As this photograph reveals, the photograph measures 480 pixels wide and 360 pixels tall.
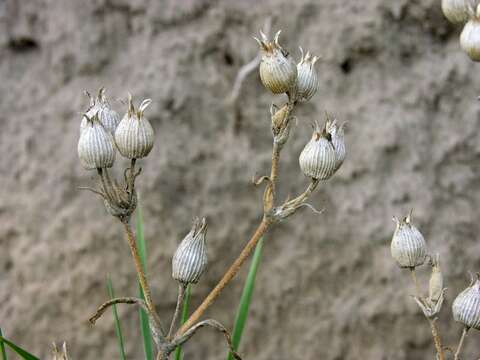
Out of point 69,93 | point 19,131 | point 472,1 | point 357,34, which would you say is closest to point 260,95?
point 357,34

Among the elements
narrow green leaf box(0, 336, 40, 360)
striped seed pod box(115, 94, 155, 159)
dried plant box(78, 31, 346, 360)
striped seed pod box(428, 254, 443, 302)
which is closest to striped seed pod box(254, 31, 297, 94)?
dried plant box(78, 31, 346, 360)

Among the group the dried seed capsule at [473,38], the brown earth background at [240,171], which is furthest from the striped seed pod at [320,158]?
the brown earth background at [240,171]

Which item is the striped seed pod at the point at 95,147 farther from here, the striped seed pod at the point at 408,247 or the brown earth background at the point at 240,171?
the brown earth background at the point at 240,171

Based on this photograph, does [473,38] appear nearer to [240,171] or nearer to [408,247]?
[408,247]

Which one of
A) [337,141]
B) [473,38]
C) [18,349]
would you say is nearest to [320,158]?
[337,141]

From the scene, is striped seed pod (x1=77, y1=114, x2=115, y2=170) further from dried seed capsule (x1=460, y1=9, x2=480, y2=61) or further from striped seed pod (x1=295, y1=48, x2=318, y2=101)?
dried seed capsule (x1=460, y1=9, x2=480, y2=61)

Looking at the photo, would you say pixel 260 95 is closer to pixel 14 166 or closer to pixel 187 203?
pixel 187 203
